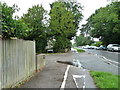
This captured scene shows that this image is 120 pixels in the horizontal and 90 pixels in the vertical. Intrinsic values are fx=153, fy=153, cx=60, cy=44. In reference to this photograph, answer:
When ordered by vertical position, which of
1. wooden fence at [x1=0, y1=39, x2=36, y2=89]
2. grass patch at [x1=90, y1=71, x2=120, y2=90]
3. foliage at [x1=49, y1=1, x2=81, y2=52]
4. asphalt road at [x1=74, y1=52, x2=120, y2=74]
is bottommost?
asphalt road at [x1=74, y1=52, x2=120, y2=74]

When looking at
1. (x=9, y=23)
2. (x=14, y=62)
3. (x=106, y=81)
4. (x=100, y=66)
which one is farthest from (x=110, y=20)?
(x=9, y=23)

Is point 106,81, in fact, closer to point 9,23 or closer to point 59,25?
point 9,23

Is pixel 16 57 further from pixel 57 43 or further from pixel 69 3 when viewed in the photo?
pixel 69 3

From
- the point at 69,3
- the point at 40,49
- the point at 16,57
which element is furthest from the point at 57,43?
the point at 16,57

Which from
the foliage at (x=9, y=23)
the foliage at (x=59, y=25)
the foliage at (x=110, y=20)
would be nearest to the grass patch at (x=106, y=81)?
the foliage at (x=9, y=23)

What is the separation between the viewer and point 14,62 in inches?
202

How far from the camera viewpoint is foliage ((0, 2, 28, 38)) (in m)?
4.52

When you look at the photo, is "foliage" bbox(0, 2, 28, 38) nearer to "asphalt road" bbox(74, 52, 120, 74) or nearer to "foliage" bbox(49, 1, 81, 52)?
"asphalt road" bbox(74, 52, 120, 74)

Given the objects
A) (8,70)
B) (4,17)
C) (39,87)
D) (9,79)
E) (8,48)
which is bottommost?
(39,87)

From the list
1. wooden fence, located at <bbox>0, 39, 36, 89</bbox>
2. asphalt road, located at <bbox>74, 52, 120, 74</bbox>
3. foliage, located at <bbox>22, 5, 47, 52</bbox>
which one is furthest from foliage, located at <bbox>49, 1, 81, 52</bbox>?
wooden fence, located at <bbox>0, 39, 36, 89</bbox>

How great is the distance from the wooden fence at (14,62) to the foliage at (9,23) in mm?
273

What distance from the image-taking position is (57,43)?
28.1m

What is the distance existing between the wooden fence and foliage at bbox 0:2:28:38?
273 millimetres

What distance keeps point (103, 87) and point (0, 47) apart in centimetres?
354
